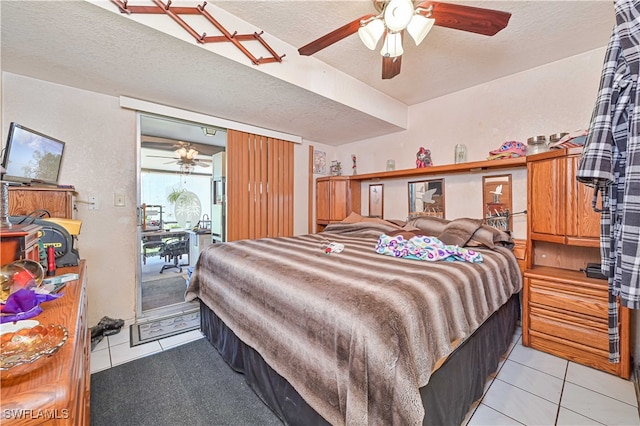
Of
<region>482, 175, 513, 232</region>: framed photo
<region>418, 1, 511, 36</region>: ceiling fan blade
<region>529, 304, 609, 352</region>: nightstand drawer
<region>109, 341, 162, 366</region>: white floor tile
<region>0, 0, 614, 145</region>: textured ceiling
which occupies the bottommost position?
<region>109, 341, 162, 366</region>: white floor tile

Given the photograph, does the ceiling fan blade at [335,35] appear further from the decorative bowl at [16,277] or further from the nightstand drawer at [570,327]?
the nightstand drawer at [570,327]

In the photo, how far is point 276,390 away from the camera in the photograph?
1.42m

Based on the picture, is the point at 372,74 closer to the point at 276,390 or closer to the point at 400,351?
the point at 400,351

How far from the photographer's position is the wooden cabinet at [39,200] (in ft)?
6.14

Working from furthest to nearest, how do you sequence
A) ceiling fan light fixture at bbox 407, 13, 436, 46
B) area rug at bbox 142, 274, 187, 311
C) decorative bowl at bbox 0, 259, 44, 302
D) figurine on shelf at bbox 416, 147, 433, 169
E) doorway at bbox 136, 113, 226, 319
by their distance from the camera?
doorway at bbox 136, 113, 226, 319 → figurine on shelf at bbox 416, 147, 433, 169 → area rug at bbox 142, 274, 187, 311 → ceiling fan light fixture at bbox 407, 13, 436, 46 → decorative bowl at bbox 0, 259, 44, 302

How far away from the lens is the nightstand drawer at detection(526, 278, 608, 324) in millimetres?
1836

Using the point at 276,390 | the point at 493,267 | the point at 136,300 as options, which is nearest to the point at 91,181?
the point at 136,300

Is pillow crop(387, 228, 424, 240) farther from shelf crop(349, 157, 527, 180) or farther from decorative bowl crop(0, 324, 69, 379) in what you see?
decorative bowl crop(0, 324, 69, 379)

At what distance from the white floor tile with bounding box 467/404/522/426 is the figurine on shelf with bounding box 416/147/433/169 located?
2.56 metres

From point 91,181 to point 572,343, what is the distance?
450 centimetres

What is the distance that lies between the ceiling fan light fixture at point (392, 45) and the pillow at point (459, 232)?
5.34 ft

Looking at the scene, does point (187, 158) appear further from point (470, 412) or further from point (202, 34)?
point (470, 412)

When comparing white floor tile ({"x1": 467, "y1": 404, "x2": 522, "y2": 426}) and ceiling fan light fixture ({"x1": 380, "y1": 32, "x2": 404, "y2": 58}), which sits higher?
ceiling fan light fixture ({"x1": 380, "y1": 32, "x2": 404, "y2": 58})

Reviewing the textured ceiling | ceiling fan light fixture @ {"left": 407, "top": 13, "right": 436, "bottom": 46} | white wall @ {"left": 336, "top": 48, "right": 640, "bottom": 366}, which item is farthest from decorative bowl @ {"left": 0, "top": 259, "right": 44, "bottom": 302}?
white wall @ {"left": 336, "top": 48, "right": 640, "bottom": 366}
